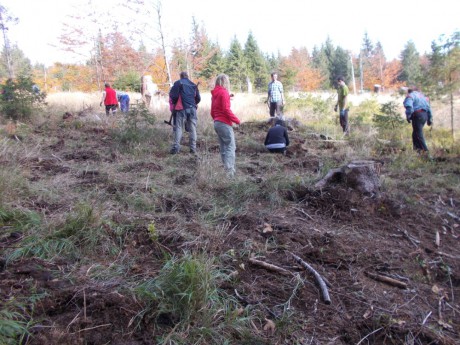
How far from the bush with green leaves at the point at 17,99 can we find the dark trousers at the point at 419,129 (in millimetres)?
10693

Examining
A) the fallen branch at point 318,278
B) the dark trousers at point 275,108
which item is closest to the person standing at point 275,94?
the dark trousers at point 275,108

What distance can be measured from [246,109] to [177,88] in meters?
8.04

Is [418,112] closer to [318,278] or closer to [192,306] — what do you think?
[318,278]

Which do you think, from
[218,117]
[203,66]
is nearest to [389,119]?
[218,117]

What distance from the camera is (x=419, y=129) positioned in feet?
27.1

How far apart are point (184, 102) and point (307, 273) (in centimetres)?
558

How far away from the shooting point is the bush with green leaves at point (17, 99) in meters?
10.5

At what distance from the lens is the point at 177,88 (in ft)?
25.2

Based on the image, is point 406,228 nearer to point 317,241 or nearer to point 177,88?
point 317,241

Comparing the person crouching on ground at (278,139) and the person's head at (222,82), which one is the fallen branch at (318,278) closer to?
the person's head at (222,82)

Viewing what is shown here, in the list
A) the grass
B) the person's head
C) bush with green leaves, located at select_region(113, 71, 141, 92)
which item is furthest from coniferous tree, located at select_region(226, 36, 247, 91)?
the grass

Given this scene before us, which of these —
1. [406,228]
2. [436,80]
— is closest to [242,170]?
[406,228]

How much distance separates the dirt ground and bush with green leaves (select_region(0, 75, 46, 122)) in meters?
6.54

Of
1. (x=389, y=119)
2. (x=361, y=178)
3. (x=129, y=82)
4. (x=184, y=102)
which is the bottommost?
(x=361, y=178)
